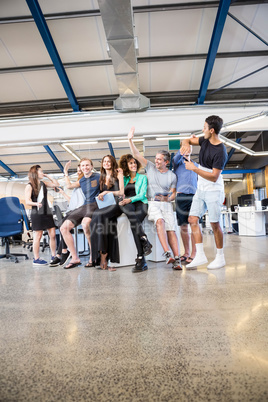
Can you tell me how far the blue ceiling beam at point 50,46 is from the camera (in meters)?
4.62

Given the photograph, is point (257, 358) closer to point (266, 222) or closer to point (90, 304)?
point (90, 304)

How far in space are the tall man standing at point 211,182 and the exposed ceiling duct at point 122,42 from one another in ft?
8.23

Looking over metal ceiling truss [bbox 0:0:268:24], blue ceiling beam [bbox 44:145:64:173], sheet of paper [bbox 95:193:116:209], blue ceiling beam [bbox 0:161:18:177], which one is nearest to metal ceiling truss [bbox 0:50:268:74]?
metal ceiling truss [bbox 0:0:268:24]

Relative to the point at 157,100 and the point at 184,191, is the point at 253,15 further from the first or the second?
the point at 184,191

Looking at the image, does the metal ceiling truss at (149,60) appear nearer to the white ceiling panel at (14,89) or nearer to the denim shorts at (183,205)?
the white ceiling panel at (14,89)

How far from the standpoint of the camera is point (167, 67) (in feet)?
21.3

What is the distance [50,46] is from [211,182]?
4742 mm

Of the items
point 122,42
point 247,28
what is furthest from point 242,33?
point 122,42

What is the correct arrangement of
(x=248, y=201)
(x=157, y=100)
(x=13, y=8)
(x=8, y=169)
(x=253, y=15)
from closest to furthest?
(x=13, y=8), (x=253, y=15), (x=157, y=100), (x=248, y=201), (x=8, y=169)

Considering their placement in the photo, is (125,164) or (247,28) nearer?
(125,164)

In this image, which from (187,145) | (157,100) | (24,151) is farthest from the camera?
(24,151)

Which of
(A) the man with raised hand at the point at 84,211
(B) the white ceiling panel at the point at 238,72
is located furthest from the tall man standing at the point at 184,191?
(B) the white ceiling panel at the point at 238,72

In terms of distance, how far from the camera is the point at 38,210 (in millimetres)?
3611

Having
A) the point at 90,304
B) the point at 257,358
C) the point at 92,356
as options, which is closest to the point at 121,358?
the point at 92,356
